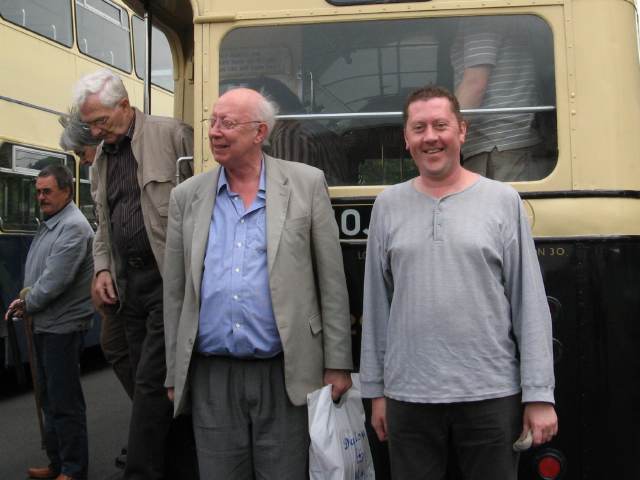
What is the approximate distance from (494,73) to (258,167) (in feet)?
3.17

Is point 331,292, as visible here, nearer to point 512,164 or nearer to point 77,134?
point 512,164

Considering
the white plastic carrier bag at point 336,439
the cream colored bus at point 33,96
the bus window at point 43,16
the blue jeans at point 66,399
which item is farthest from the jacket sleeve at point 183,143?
the bus window at point 43,16

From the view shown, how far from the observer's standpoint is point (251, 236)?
8.81 feet

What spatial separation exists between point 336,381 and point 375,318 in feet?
1.11

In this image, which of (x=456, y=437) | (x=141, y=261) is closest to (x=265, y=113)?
(x=141, y=261)

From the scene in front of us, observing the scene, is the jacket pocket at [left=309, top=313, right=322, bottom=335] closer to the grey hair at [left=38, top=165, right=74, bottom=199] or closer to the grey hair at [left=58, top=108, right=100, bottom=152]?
the grey hair at [left=58, top=108, right=100, bottom=152]

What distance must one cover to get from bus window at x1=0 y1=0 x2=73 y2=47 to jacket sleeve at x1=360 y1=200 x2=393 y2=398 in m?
6.12

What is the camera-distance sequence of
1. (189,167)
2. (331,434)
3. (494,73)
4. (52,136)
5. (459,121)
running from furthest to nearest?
1. (52,136)
2. (189,167)
3. (494,73)
4. (331,434)
5. (459,121)

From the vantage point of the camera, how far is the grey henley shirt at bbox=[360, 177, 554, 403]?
2.28 m

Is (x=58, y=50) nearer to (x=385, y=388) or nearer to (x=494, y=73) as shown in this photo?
(x=494, y=73)

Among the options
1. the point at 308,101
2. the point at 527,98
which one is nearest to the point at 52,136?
the point at 308,101

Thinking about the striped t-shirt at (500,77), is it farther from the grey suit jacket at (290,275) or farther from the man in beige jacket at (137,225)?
the man in beige jacket at (137,225)

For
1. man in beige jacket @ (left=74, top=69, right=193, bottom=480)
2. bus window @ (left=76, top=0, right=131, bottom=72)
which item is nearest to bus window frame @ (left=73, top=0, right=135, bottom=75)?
bus window @ (left=76, top=0, right=131, bottom=72)

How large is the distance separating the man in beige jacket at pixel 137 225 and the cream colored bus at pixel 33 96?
3025 mm
